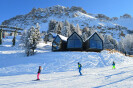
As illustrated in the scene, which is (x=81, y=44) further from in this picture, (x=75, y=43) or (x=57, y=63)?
(x=57, y=63)

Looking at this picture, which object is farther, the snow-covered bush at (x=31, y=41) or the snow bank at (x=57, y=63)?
the snow-covered bush at (x=31, y=41)

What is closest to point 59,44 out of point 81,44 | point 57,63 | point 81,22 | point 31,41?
point 81,44

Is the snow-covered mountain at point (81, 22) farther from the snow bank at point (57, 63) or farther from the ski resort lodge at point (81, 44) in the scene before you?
the snow bank at point (57, 63)

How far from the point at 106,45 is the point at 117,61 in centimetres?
3533

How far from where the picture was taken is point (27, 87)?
7363 millimetres

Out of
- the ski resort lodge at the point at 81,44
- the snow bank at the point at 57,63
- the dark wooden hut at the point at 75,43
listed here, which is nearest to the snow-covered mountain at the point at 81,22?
the ski resort lodge at the point at 81,44

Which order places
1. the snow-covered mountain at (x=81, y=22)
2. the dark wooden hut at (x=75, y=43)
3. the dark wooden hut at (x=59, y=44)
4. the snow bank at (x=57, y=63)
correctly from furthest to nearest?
the snow-covered mountain at (x=81, y=22), the dark wooden hut at (x=59, y=44), the dark wooden hut at (x=75, y=43), the snow bank at (x=57, y=63)

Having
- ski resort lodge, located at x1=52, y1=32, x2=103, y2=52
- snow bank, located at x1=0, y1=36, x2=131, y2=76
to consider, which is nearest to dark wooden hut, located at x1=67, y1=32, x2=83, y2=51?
ski resort lodge, located at x1=52, y1=32, x2=103, y2=52

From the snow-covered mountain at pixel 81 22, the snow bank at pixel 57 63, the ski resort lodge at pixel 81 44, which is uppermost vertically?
the snow-covered mountain at pixel 81 22

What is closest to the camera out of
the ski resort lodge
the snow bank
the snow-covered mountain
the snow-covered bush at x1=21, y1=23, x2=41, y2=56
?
the snow bank

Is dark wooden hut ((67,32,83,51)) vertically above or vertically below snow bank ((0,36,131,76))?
above

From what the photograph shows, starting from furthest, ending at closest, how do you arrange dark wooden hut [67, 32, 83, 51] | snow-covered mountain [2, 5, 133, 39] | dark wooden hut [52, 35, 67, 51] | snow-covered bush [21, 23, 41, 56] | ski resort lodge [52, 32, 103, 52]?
snow-covered mountain [2, 5, 133, 39] < dark wooden hut [52, 35, 67, 51] < dark wooden hut [67, 32, 83, 51] < ski resort lodge [52, 32, 103, 52] < snow-covered bush [21, 23, 41, 56]

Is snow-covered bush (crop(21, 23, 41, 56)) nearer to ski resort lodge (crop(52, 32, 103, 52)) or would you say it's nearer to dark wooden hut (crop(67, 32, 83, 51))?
ski resort lodge (crop(52, 32, 103, 52))

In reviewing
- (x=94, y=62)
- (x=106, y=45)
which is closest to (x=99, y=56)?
(x=94, y=62)
